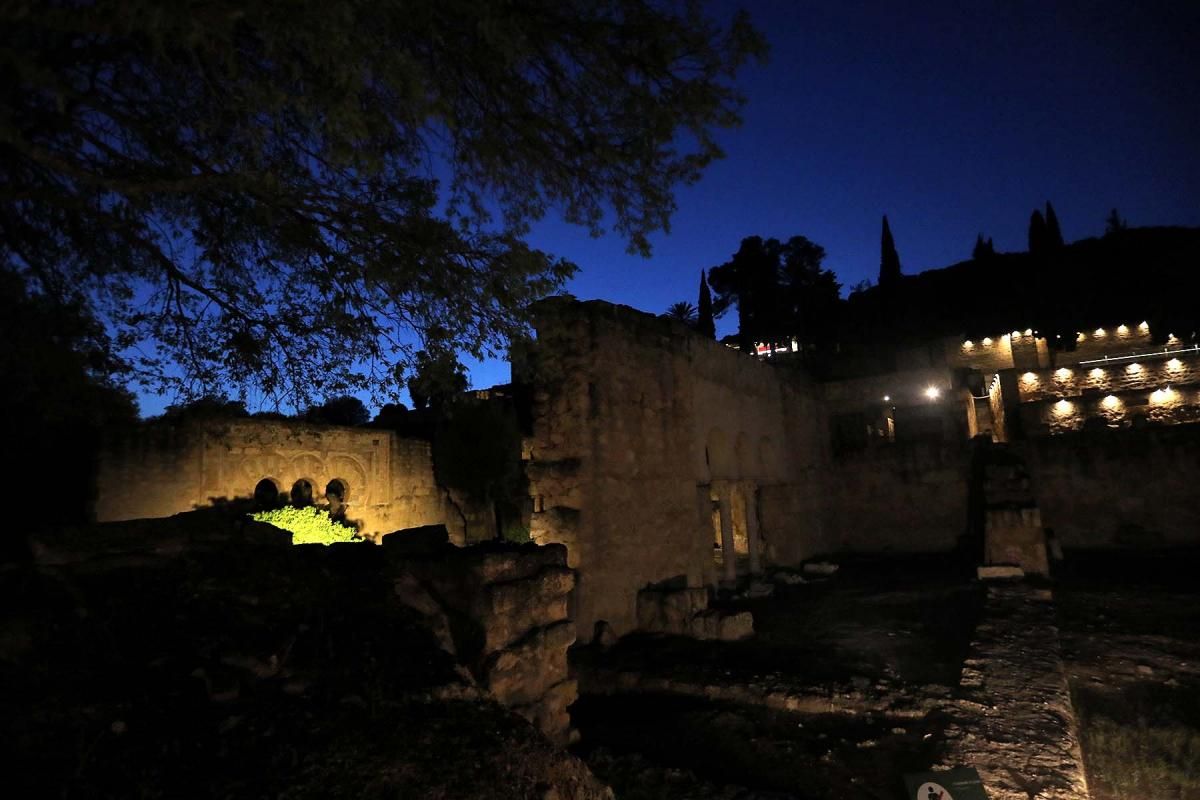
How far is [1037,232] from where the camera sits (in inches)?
1462

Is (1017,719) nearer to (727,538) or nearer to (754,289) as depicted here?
(727,538)

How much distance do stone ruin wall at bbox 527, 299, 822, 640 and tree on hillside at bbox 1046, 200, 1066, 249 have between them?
33.6 metres

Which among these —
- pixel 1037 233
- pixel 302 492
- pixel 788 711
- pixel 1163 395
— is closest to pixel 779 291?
pixel 1037 233

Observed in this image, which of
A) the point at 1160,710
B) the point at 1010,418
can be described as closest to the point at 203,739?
the point at 1160,710

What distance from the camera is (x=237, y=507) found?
1530 cm

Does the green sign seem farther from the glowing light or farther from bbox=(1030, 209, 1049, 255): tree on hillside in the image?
bbox=(1030, 209, 1049, 255): tree on hillside

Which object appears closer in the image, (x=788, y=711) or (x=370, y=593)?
(x=370, y=593)

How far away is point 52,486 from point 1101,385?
35751 millimetres

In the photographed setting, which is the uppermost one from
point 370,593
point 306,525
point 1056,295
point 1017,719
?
point 1056,295

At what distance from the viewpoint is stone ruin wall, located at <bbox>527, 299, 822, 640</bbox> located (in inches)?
373

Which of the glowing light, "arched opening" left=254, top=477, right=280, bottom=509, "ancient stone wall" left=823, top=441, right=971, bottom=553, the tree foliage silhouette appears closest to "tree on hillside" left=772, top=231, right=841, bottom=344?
the tree foliage silhouette

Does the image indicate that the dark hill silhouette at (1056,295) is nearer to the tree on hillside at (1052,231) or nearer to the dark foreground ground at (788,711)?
the tree on hillside at (1052,231)

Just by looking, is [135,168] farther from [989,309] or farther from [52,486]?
[989,309]

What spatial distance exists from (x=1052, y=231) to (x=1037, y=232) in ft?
3.69
